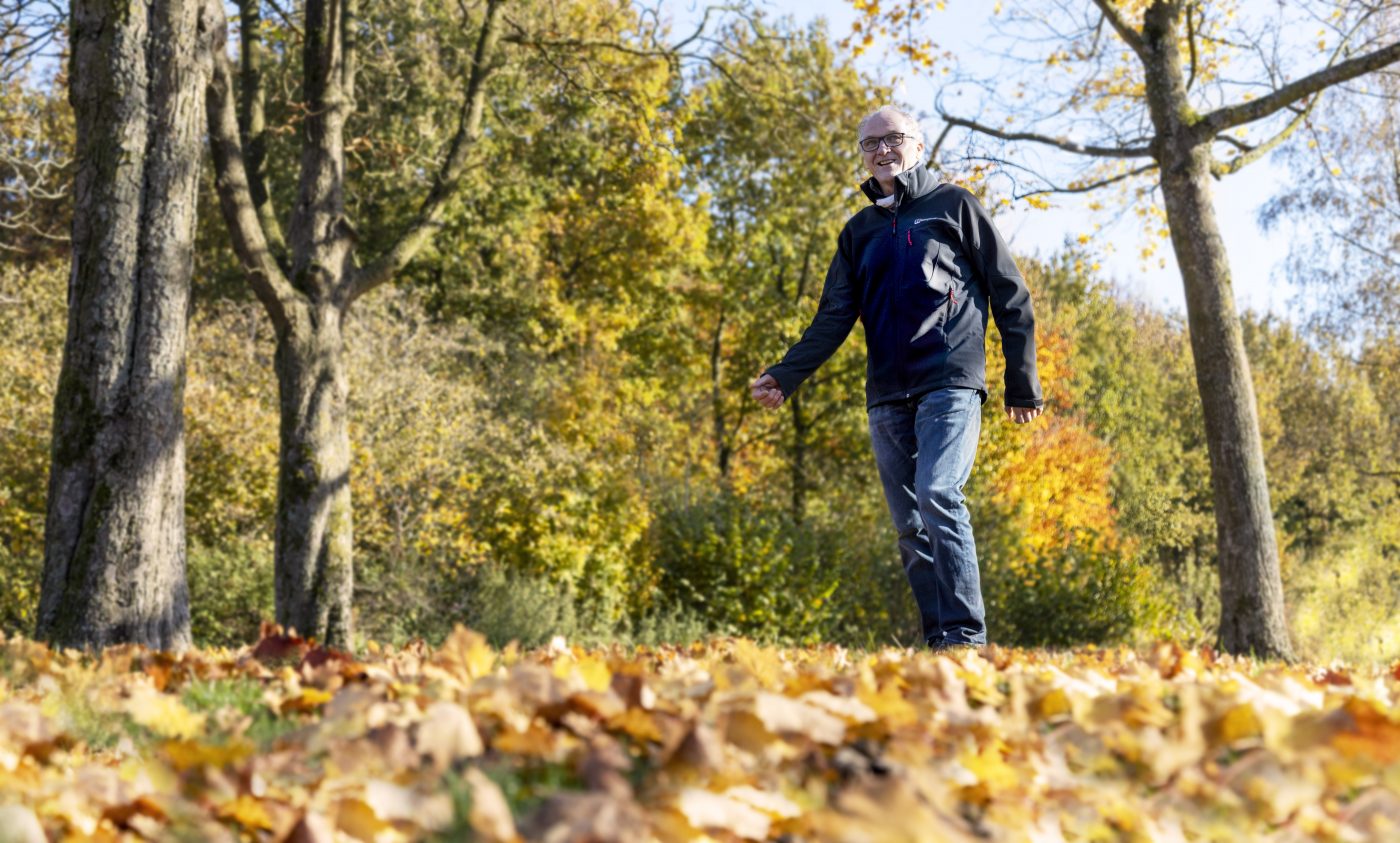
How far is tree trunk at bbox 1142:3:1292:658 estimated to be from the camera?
9.71m

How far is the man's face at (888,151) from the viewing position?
16.2 feet

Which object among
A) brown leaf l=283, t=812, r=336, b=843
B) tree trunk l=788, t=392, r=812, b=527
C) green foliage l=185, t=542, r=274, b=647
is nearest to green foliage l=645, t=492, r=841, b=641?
green foliage l=185, t=542, r=274, b=647

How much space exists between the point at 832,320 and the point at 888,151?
0.73m

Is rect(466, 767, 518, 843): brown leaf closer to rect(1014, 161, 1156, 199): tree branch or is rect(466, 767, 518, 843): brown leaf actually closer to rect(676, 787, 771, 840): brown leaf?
rect(676, 787, 771, 840): brown leaf

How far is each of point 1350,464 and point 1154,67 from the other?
2208 cm

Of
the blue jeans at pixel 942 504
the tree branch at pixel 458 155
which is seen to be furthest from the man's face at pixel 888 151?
the tree branch at pixel 458 155

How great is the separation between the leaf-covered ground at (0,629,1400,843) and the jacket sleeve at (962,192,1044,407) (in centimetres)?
245

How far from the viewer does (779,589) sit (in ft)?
55.0

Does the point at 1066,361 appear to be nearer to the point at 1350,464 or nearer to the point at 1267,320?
the point at 1350,464

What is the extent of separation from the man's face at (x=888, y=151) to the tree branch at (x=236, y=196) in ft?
17.8

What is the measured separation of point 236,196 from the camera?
348 inches

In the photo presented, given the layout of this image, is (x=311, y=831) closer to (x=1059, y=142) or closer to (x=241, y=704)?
(x=241, y=704)

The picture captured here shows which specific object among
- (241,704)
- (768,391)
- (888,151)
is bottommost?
(241,704)

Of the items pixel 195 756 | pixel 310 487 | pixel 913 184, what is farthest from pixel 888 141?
pixel 310 487
